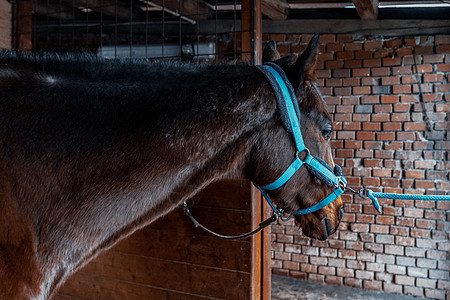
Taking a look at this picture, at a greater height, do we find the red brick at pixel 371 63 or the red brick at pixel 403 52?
the red brick at pixel 403 52

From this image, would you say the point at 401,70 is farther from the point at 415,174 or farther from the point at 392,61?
the point at 415,174

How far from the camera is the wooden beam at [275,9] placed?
3535mm

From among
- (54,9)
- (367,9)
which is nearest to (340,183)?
(367,9)

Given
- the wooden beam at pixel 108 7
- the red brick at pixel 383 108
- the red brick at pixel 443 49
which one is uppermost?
the wooden beam at pixel 108 7

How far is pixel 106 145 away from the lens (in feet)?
3.97

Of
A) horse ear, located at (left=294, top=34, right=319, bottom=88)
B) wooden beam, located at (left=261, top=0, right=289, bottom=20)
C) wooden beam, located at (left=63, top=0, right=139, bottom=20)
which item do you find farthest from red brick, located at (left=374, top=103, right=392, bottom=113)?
horse ear, located at (left=294, top=34, right=319, bottom=88)

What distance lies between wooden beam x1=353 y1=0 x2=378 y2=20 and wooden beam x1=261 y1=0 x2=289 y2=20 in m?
0.72

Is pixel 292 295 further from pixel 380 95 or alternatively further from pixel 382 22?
pixel 382 22

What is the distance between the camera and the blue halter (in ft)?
4.30

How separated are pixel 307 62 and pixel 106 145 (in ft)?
2.37

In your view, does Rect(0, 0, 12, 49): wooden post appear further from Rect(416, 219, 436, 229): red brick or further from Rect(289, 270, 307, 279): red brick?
Rect(416, 219, 436, 229): red brick

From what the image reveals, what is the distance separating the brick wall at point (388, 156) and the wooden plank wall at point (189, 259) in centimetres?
199

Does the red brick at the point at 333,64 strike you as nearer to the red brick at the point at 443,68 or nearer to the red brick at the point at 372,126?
the red brick at the point at 372,126

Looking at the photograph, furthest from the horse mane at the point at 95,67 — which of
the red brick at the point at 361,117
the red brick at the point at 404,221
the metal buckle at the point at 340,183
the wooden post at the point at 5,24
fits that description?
the red brick at the point at 404,221
